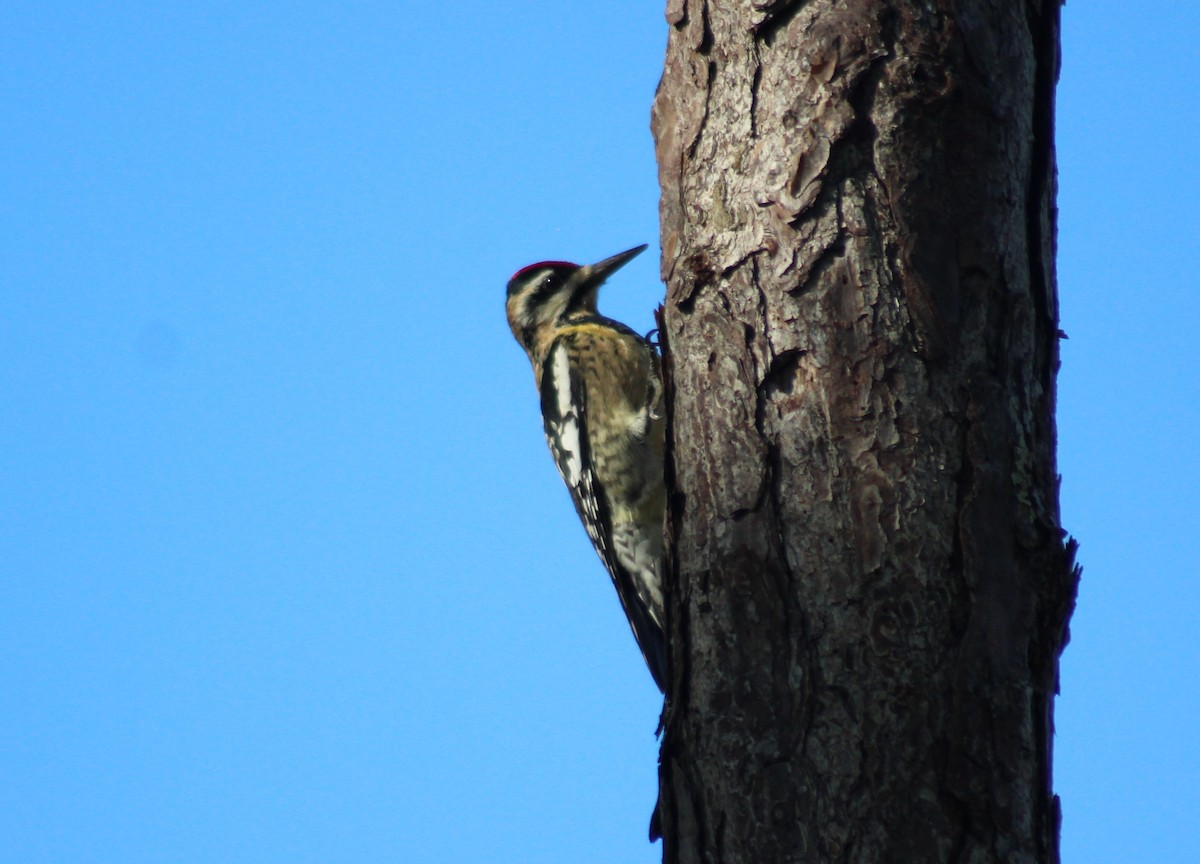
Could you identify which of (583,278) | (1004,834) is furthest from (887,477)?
(583,278)

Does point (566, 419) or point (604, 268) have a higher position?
point (604, 268)

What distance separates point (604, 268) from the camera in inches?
229

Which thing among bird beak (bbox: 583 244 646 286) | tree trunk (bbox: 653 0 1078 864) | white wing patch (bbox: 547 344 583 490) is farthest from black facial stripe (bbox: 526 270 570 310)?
tree trunk (bbox: 653 0 1078 864)

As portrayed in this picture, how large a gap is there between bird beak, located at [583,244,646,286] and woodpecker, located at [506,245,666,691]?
7.7 inches

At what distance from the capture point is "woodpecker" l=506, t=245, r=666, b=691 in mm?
5156

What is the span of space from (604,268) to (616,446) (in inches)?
40.5

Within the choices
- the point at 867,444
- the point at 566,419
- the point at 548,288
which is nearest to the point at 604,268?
the point at 548,288

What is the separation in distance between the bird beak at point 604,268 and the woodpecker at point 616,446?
197 mm

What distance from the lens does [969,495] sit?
249 cm

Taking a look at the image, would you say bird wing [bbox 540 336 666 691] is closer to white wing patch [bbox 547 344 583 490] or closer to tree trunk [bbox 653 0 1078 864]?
white wing patch [bbox 547 344 583 490]

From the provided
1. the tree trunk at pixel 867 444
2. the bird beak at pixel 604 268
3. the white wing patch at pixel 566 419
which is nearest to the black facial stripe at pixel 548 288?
the bird beak at pixel 604 268

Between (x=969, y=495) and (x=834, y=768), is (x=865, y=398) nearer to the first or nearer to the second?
(x=969, y=495)

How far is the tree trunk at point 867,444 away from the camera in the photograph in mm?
2363

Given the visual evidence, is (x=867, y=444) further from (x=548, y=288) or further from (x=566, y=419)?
(x=548, y=288)
